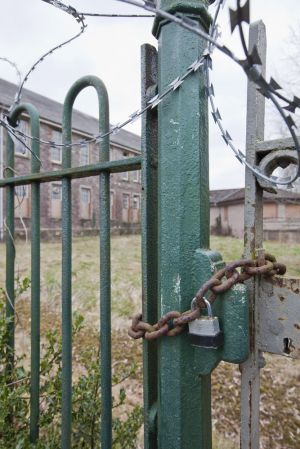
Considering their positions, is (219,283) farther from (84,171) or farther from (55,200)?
(55,200)

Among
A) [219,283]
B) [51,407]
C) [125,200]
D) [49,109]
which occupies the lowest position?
[51,407]

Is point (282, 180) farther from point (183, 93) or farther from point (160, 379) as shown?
point (160, 379)

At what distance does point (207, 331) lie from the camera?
0.84m

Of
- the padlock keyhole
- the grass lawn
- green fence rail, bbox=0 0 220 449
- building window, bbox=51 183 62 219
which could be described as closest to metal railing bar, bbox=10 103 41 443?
the grass lawn

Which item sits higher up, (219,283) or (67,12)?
(67,12)

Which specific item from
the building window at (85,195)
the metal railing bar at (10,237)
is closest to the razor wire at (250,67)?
the metal railing bar at (10,237)

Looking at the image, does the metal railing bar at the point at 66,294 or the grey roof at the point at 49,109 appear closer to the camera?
the metal railing bar at the point at 66,294

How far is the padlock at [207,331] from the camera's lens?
840 millimetres

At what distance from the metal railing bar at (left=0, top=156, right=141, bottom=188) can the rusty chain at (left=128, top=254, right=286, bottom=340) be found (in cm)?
46

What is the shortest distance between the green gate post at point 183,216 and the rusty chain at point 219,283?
53 mm

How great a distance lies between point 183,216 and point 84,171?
455mm

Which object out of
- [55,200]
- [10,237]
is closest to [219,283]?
[10,237]

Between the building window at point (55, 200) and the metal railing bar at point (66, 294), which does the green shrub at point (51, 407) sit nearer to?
→ the metal railing bar at point (66, 294)

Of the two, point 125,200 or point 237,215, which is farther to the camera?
point 237,215
